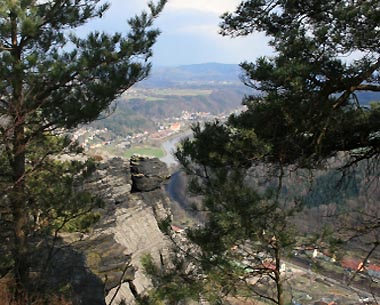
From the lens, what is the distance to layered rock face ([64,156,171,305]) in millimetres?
7790

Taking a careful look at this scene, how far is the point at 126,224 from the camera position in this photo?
10.8 m

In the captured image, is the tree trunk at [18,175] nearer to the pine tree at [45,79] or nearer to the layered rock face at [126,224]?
the pine tree at [45,79]

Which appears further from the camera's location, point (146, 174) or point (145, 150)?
point (145, 150)

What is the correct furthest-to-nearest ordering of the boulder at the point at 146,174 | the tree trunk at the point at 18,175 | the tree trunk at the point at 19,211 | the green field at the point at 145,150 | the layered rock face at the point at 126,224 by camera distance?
the green field at the point at 145,150
the boulder at the point at 146,174
the layered rock face at the point at 126,224
the tree trunk at the point at 19,211
the tree trunk at the point at 18,175

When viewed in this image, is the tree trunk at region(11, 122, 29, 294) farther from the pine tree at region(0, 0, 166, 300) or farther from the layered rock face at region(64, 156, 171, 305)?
the layered rock face at region(64, 156, 171, 305)

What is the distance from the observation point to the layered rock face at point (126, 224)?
7790mm

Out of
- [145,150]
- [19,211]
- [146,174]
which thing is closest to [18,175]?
[19,211]

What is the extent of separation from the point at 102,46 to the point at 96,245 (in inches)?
177

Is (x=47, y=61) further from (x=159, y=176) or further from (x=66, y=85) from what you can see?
(x=159, y=176)

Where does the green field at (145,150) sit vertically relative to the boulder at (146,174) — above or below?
below

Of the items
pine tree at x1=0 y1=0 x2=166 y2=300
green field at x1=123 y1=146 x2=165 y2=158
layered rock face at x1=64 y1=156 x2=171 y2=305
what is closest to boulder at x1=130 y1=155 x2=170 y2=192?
layered rock face at x1=64 y1=156 x2=171 y2=305

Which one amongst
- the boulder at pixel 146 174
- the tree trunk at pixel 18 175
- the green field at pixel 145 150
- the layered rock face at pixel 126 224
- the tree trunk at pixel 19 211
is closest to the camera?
the tree trunk at pixel 18 175

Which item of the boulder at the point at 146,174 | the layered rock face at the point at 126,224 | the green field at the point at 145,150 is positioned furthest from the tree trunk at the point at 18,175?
the green field at the point at 145,150

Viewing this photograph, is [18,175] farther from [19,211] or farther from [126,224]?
[126,224]
